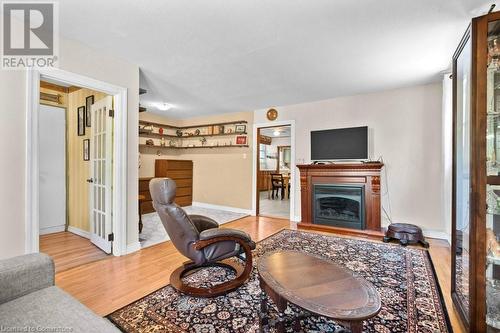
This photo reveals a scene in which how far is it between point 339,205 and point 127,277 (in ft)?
11.5

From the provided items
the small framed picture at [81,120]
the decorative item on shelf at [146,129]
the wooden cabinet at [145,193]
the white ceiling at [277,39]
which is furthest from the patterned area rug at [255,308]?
the decorative item on shelf at [146,129]

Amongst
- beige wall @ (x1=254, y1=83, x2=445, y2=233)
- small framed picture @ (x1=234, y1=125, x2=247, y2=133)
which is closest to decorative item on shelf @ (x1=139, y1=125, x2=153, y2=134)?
small framed picture @ (x1=234, y1=125, x2=247, y2=133)

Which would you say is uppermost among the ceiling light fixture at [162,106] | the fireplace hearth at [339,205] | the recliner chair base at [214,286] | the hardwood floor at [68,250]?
the ceiling light fixture at [162,106]

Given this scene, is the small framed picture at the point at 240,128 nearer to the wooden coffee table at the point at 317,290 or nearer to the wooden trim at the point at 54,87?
the wooden trim at the point at 54,87

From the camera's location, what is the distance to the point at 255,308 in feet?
6.02

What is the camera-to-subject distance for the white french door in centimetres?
305

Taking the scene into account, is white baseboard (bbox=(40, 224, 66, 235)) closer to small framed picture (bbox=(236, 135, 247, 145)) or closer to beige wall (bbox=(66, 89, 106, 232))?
beige wall (bbox=(66, 89, 106, 232))

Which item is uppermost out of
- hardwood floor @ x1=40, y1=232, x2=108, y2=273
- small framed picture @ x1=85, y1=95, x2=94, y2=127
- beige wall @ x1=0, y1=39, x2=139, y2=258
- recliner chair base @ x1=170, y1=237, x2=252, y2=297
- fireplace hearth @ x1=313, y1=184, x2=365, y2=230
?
small framed picture @ x1=85, y1=95, x2=94, y2=127

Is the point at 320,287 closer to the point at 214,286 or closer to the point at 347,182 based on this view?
the point at 214,286

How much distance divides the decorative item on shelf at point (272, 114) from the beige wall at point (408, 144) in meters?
1.44
